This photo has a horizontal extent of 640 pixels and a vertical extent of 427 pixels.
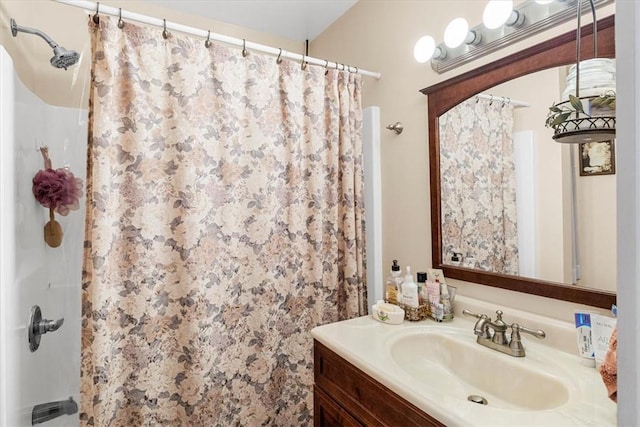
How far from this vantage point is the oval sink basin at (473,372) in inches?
38.7

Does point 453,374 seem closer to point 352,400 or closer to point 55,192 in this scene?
point 352,400

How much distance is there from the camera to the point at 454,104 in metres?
1.45

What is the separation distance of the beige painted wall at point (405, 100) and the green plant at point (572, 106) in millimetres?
375

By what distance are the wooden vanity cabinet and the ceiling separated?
6.28ft

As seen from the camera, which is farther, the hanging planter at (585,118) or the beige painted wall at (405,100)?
the beige painted wall at (405,100)

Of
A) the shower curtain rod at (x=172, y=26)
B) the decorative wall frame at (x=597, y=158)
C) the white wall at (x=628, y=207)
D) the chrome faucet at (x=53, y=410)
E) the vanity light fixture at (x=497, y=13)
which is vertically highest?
the shower curtain rod at (x=172, y=26)

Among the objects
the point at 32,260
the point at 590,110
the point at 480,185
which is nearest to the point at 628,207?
the point at 590,110

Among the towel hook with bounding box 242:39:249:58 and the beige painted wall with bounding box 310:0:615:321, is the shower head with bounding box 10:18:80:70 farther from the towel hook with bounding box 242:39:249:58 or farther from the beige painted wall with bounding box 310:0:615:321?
the beige painted wall with bounding box 310:0:615:321

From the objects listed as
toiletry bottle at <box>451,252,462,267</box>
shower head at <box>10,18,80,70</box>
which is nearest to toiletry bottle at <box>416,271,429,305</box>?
toiletry bottle at <box>451,252,462,267</box>

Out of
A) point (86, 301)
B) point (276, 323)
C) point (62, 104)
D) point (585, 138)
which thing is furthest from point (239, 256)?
point (585, 138)

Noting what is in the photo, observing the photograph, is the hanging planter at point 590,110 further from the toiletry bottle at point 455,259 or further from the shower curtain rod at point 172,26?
the shower curtain rod at point 172,26

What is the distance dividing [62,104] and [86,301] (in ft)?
3.48

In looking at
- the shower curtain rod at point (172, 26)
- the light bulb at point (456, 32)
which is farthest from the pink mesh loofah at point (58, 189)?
the light bulb at point (456, 32)

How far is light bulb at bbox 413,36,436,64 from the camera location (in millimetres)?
1481
